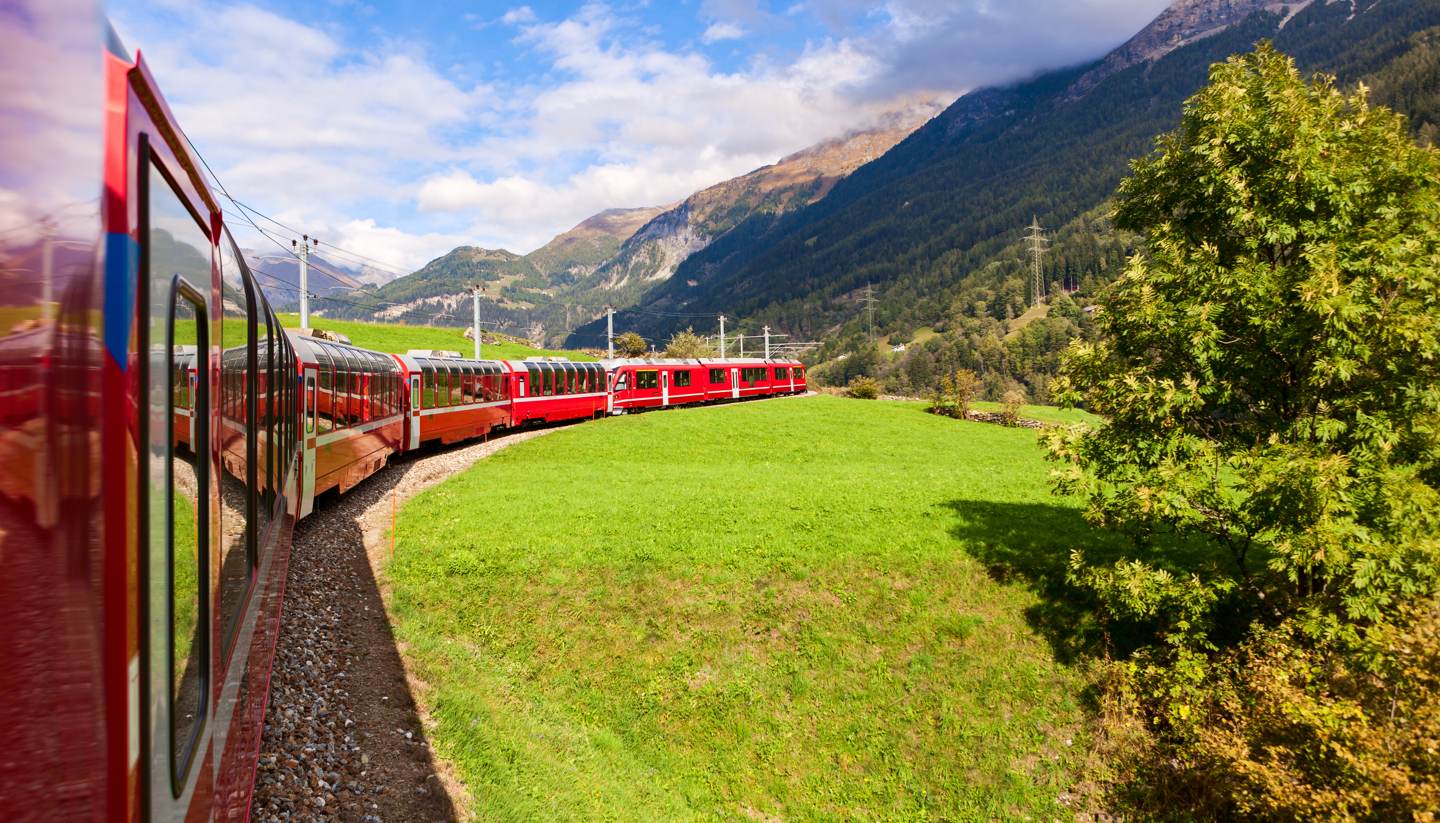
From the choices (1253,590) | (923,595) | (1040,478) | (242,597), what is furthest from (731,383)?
(242,597)

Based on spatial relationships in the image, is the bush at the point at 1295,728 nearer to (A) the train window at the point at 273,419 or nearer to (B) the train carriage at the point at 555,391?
(A) the train window at the point at 273,419

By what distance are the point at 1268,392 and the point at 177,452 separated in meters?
13.6

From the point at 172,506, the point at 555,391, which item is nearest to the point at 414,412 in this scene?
the point at 555,391

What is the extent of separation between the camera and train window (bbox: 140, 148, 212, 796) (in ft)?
7.77

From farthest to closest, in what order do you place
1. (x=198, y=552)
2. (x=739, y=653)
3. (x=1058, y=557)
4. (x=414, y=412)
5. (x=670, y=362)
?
(x=670, y=362) → (x=414, y=412) → (x=1058, y=557) → (x=739, y=653) → (x=198, y=552)

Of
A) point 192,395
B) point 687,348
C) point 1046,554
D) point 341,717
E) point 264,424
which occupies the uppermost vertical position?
point 687,348

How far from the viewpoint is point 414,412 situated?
24.6 meters

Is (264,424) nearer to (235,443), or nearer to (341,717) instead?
(235,443)

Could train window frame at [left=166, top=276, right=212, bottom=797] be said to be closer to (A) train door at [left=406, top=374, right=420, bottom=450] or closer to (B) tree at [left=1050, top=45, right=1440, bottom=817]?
(B) tree at [left=1050, top=45, right=1440, bottom=817]

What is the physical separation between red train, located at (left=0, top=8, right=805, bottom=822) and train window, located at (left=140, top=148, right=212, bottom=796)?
0.05ft

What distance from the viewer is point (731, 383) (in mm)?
54281

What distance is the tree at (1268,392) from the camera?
8922mm

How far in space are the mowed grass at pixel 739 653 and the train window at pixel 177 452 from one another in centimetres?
629

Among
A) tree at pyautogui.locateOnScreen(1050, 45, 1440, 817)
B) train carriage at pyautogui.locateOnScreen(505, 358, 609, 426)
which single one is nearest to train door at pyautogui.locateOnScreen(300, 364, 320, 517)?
tree at pyautogui.locateOnScreen(1050, 45, 1440, 817)
